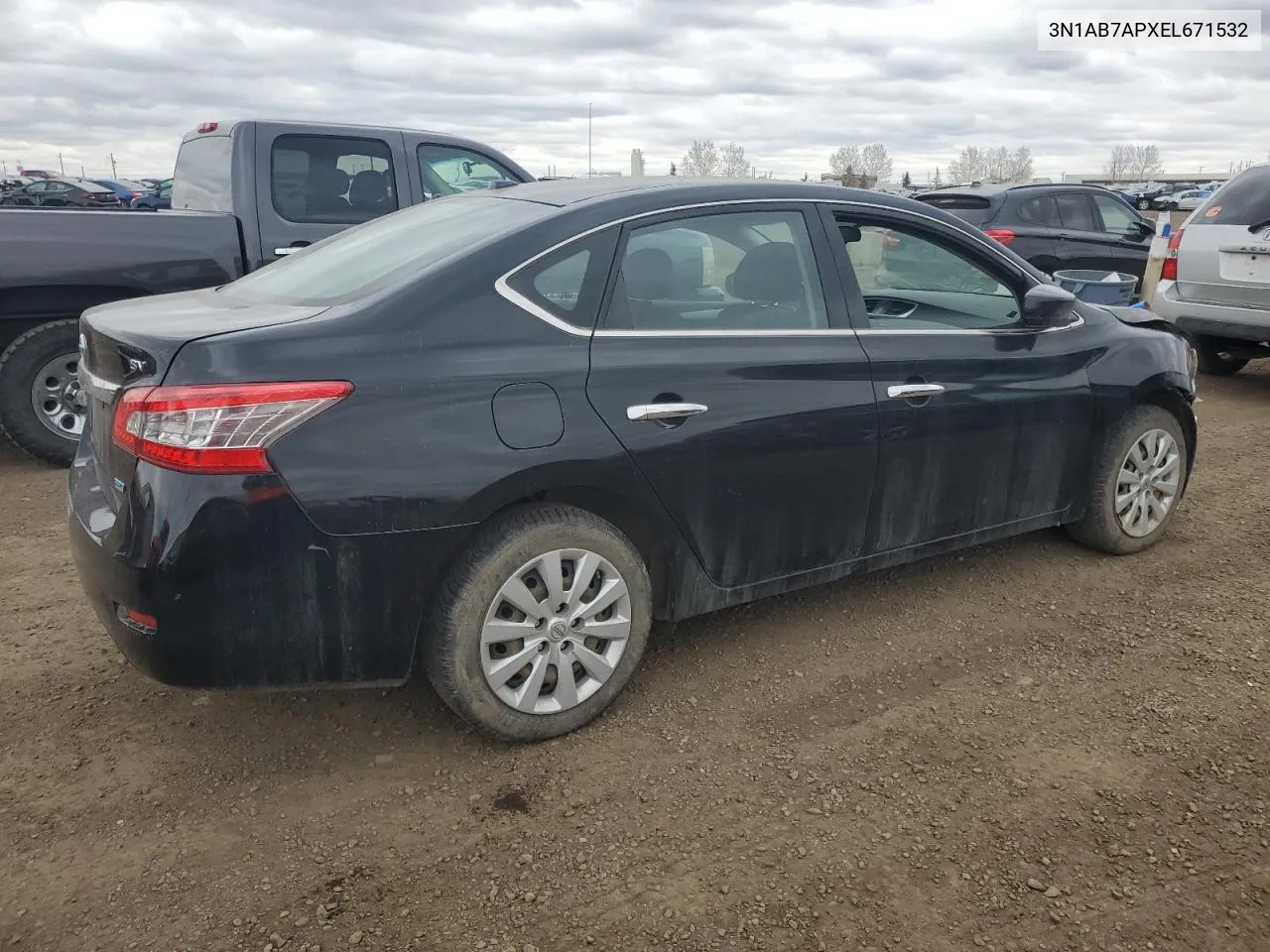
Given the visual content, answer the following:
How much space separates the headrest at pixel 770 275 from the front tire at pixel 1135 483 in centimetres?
172

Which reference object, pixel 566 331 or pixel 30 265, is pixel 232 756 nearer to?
pixel 566 331

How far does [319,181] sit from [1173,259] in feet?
21.7

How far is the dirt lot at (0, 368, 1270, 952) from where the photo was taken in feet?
7.60

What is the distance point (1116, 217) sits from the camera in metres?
11.0

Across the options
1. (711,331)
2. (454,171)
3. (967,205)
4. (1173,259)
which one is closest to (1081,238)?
(967,205)

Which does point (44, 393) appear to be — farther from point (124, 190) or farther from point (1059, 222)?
point (124, 190)

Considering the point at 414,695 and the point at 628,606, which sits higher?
the point at 628,606

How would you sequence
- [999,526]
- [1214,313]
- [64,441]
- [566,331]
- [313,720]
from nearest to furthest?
[566,331] → [313,720] → [999,526] → [64,441] → [1214,313]

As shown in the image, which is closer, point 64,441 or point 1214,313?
point 64,441

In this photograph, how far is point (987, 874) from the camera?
2.46 metres

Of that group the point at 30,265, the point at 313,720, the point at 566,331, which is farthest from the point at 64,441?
the point at 566,331

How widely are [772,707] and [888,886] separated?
0.87 m

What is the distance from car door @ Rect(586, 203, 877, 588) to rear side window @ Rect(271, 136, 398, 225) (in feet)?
13.4

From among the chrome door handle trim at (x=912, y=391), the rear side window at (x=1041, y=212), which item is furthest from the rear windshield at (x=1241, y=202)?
the chrome door handle trim at (x=912, y=391)
